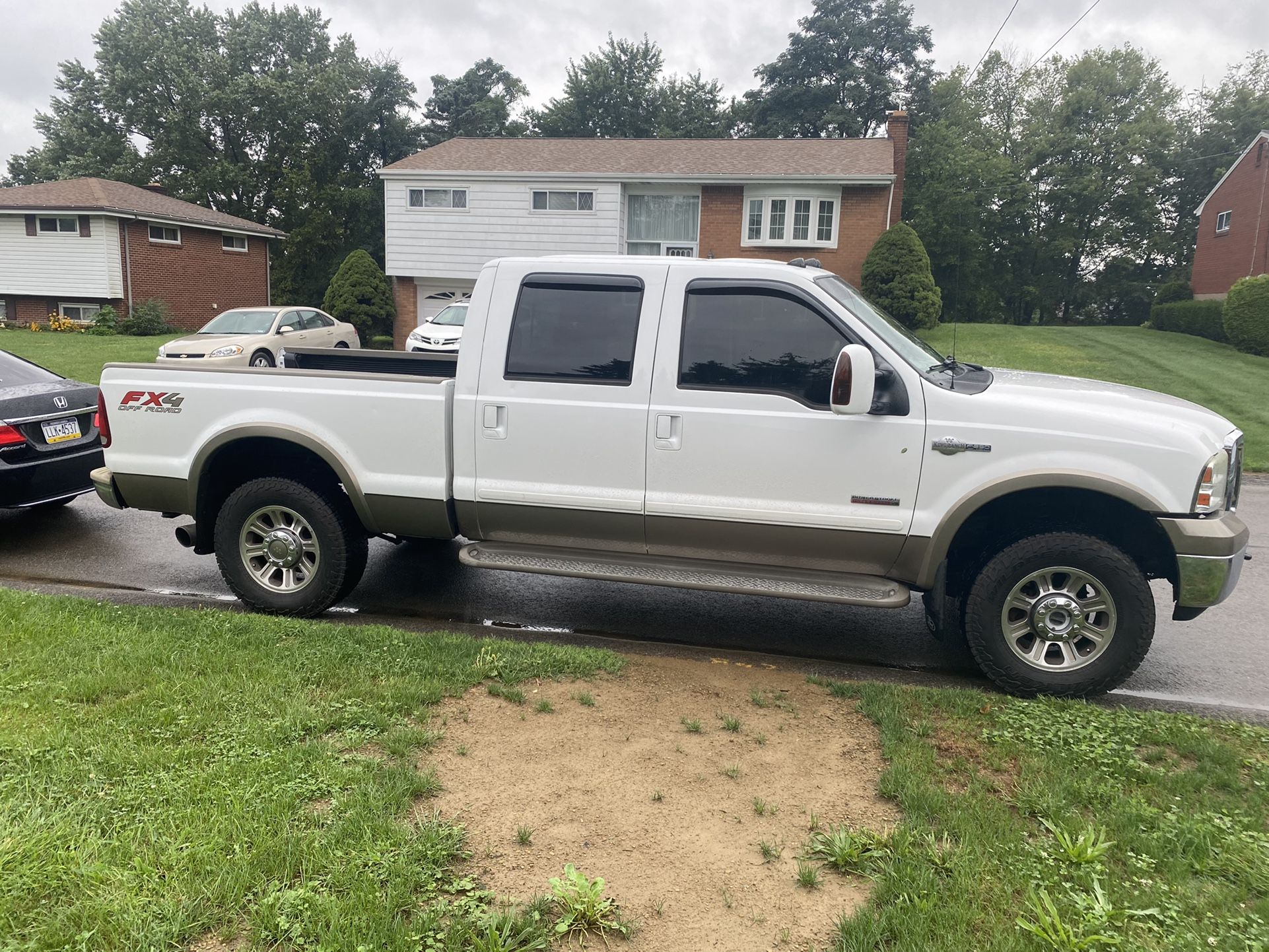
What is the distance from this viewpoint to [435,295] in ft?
102

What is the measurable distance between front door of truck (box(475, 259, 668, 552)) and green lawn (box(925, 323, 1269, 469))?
32.2 feet

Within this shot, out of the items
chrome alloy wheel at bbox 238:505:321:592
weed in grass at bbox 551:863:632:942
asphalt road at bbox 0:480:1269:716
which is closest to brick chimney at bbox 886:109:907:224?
asphalt road at bbox 0:480:1269:716

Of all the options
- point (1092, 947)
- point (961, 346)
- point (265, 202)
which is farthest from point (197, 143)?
point (1092, 947)

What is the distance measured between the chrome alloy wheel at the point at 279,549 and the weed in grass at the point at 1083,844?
4223mm

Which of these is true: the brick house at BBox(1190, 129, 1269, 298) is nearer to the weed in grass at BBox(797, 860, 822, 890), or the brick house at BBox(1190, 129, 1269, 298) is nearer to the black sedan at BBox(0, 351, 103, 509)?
the black sedan at BBox(0, 351, 103, 509)

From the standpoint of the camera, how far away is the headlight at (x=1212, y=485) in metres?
4.46

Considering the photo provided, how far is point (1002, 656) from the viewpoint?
475 centimetres

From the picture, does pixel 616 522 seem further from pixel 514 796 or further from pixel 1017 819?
pixel 1017 819

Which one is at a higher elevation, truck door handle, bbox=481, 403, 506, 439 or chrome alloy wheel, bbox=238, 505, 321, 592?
truck door handle, bbox=481, 403, 506, 439

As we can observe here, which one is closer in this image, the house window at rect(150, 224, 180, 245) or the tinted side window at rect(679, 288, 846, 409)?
the tinted side window at rect(679, 288, 846, 409)

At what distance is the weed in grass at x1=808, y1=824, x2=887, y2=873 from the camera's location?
3158mm

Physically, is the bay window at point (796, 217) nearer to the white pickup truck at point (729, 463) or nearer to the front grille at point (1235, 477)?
the white pickup truck at point (729, 463)

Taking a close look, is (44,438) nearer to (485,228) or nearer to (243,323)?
(243,323)

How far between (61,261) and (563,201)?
55.4 ft
